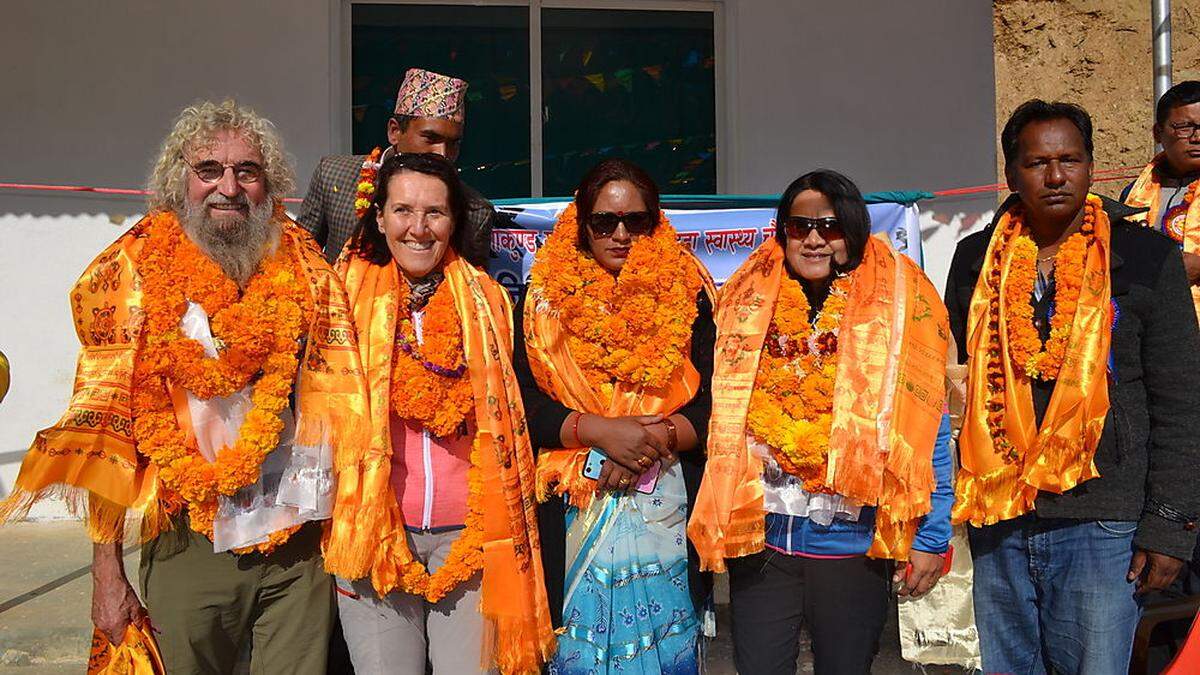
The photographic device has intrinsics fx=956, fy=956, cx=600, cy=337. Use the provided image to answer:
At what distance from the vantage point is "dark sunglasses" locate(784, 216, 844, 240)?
2719 mm

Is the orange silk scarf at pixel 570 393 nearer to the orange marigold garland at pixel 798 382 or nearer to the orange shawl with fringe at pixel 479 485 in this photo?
the orange shawl with fringe at pixel 479 485

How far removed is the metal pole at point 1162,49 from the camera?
177 inches

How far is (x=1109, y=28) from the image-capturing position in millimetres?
7758

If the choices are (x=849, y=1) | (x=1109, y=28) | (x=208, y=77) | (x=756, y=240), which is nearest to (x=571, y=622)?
(x=756, y=240)

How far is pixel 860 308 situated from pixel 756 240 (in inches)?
75.4

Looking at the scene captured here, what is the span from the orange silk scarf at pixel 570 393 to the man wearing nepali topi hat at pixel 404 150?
0.78 m

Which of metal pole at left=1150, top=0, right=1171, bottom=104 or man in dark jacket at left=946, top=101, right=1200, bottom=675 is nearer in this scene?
man in dark jacket at left=946, top=101, right=1200, bottom=675

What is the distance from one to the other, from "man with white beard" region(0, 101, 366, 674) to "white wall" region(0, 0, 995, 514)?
12.2 ft

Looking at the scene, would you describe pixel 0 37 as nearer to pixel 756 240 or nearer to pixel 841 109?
pixel 756 240

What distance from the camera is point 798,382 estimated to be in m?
2.79

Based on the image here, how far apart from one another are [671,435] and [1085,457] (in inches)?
45.0

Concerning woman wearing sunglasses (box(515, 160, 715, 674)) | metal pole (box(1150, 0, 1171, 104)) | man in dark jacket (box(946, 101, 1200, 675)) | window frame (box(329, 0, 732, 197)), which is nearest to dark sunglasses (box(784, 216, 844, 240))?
woman wearing sunglasses (box(515, 160, 715, 674))

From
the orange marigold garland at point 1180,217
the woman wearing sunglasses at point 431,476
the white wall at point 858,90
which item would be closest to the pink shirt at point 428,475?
the woman wearing sunglasses at point 431,476

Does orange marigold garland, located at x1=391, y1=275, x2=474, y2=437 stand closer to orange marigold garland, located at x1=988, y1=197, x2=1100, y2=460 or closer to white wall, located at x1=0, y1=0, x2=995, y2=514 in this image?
orange marigold garland, located at x1=988, y1=197, x2=1100, y2=460
